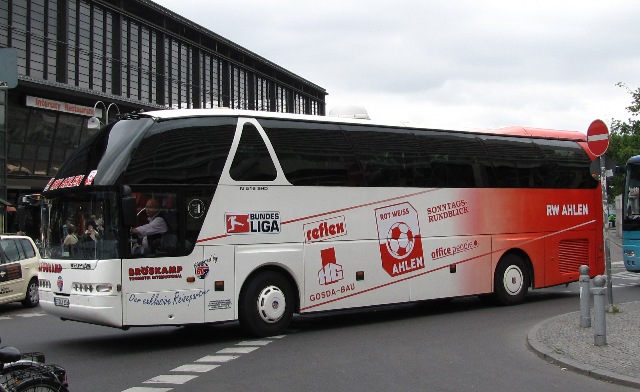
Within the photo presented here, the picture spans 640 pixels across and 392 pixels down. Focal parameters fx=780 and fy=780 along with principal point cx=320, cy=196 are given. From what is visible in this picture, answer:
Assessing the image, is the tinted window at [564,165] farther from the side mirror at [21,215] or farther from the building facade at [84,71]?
the building facade at [84,71]

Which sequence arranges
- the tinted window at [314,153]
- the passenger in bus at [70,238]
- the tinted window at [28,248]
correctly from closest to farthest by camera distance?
the passenger in bus at [70,238]
the tinted window at [314,153]
the tinted window at [28,248]

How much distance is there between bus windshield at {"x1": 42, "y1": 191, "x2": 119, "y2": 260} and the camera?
1062cm

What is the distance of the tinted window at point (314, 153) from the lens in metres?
12.4

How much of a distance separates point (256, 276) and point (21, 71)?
29.1m

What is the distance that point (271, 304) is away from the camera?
12000mm

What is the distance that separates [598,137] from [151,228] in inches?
301

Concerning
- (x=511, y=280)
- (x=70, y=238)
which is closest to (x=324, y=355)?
(x=70, y=238)

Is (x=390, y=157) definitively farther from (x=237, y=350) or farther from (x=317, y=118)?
(x=237, y=350)

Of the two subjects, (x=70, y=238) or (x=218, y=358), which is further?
(x=70, y=238)

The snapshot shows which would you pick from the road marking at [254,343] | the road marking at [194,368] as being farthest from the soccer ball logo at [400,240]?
the road marking at [194,368]

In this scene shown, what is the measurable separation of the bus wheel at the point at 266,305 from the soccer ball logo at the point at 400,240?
2.39 meters

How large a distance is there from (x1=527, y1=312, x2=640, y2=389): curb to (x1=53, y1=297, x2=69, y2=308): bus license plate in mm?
6430

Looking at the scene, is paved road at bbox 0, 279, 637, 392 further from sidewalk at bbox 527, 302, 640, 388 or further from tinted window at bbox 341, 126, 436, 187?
tinted window at bbox 341, 126, 436, 187

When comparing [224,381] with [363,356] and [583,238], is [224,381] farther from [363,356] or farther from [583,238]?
[583,238]
